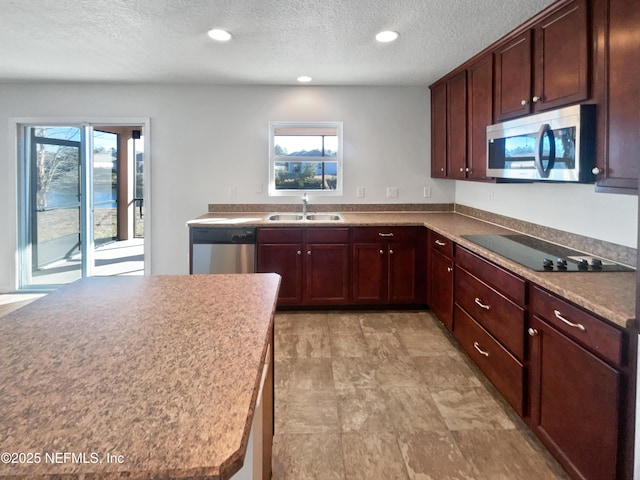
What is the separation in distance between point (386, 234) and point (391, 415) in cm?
200

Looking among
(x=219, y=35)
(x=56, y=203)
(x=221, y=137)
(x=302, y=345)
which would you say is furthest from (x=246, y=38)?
(x=56, y=203)

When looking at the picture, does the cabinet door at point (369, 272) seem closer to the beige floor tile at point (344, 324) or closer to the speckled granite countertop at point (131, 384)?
the beige floor tile at point (344, 324)

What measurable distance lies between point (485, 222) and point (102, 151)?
4468 mm

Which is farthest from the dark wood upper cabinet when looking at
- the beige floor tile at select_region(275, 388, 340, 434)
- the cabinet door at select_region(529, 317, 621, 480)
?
the beige floor tile at select_region(275, 388, 340, 434)

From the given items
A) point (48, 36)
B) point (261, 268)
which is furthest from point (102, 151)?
point (261, 268)

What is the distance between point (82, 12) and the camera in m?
2.70

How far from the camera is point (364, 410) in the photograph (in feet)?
8.11

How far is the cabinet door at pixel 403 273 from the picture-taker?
13.6ft

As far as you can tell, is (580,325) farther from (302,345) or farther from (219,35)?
(219,35)

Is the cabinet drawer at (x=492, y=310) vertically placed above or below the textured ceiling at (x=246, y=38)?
below

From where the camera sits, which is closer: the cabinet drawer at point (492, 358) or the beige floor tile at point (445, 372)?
the cabinet drawer at point (492, 358)

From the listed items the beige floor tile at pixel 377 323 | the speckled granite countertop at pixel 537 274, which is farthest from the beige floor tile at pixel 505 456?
the beige floor tile at pixel 377 323

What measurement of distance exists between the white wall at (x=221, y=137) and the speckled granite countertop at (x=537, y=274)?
1.36ft

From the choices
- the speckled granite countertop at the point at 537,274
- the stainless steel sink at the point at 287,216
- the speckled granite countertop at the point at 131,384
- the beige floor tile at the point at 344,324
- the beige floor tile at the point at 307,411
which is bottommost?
the beige floor tile at the point at 307,411
